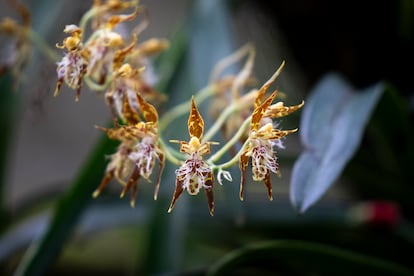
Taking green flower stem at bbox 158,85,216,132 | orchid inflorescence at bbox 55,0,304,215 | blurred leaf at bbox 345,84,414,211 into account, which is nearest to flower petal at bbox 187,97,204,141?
orchid inflorescence at bbox 55,0,304,215

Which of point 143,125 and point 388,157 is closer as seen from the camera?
point 143,125

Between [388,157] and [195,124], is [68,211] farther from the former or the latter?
[388,157]

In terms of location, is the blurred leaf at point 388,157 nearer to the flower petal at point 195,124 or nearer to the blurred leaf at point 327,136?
the blurred leaf at point 327,136

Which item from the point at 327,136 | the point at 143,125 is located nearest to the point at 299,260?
the point at 327,136

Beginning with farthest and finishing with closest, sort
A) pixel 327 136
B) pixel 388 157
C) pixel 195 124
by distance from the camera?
pixel 388 157 → pixel 327 136 → pixel 195 124

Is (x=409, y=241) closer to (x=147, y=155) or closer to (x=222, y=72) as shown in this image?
(x=222, y=72)

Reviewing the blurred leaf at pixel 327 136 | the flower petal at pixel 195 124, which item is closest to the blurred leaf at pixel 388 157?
the blurred leaf at pixel 327 136
